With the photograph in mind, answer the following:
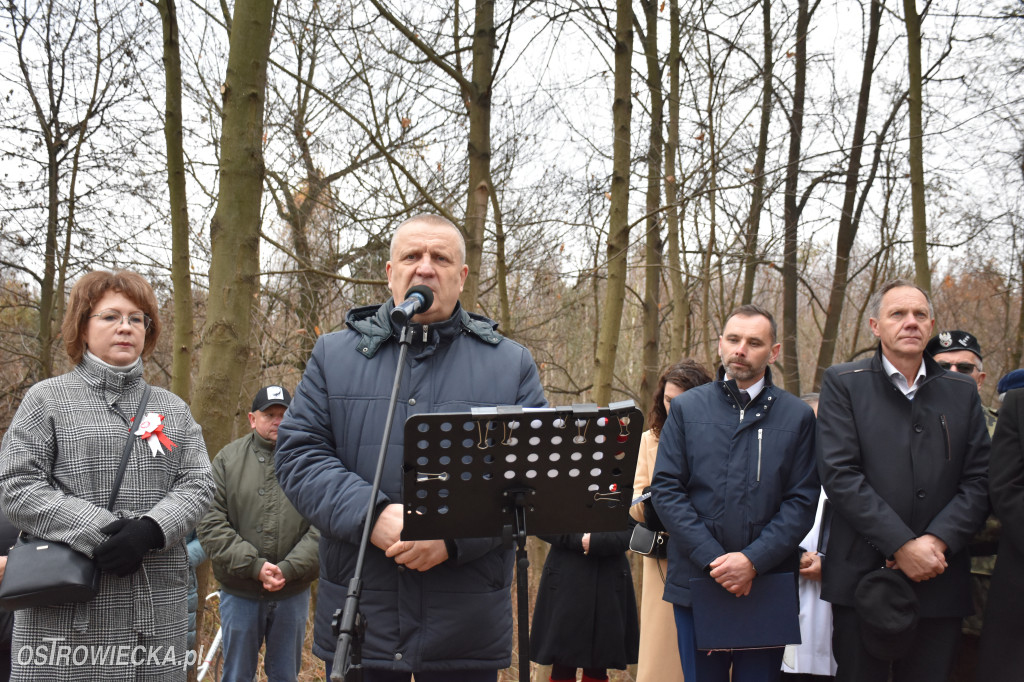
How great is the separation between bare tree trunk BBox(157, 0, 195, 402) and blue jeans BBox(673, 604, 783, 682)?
12.1 feet

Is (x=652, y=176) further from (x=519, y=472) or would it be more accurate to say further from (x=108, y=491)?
(x=519, y=472)

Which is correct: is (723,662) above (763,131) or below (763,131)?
below

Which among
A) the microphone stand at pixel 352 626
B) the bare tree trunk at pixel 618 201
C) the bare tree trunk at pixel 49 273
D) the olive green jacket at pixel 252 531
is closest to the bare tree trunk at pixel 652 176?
the bare tree trunk at pixel 618 201

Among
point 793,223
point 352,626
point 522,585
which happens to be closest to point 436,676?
point 522,585

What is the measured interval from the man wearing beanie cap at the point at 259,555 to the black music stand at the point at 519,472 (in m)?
2.58

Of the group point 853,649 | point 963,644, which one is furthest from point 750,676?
point 963,644

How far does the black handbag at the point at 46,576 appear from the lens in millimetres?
2848

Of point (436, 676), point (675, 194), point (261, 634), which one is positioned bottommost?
point (261, 634)

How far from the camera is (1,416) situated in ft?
36.4

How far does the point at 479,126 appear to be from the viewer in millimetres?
7168

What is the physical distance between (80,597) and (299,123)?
9.25m

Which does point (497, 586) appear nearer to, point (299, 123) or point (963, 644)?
point (963, 644)

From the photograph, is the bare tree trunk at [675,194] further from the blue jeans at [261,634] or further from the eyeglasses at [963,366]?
the blue jeans at [261,634]

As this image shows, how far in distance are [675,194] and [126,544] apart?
6315 mm
